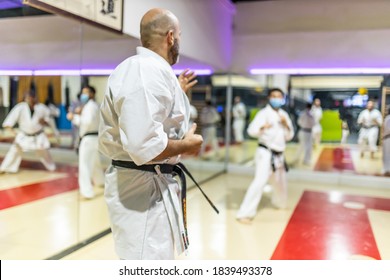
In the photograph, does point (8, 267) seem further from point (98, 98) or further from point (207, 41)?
point (207, 41)

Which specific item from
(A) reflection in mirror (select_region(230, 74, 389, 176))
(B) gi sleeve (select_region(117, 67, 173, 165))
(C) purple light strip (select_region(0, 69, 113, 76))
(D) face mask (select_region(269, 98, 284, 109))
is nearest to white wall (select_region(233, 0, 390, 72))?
(A) reflection in mirror (select_region(230, 74, 389, 176))

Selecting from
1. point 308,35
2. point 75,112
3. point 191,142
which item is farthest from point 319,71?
point 191,142

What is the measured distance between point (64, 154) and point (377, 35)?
13.9 ft

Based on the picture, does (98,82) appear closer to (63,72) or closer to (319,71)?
(63,72)

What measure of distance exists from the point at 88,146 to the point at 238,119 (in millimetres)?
3402

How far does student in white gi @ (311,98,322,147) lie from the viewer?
5.88 m

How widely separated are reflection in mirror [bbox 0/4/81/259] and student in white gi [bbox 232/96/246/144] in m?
3.74

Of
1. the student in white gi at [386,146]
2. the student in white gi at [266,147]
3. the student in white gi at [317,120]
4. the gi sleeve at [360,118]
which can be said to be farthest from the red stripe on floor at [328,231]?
the student in white gi at [317,120]

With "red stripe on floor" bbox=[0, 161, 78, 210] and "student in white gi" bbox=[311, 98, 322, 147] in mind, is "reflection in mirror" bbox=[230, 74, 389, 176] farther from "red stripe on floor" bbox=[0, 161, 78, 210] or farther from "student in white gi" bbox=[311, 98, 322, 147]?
"red stripe on floor" bbox=[0, 161, 78, 210]

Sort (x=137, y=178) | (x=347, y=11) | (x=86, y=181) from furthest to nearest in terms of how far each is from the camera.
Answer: (x=347, y=11), (x=86, y=181), (x=137, y=178)

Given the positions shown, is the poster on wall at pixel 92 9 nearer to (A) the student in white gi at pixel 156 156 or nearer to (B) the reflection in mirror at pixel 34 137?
(B) the reflection in mirror at pixel 34 137

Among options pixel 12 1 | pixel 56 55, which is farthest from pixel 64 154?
pixel 12 1

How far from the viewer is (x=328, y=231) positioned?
3613mm

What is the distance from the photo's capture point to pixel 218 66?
5898 millimetres
